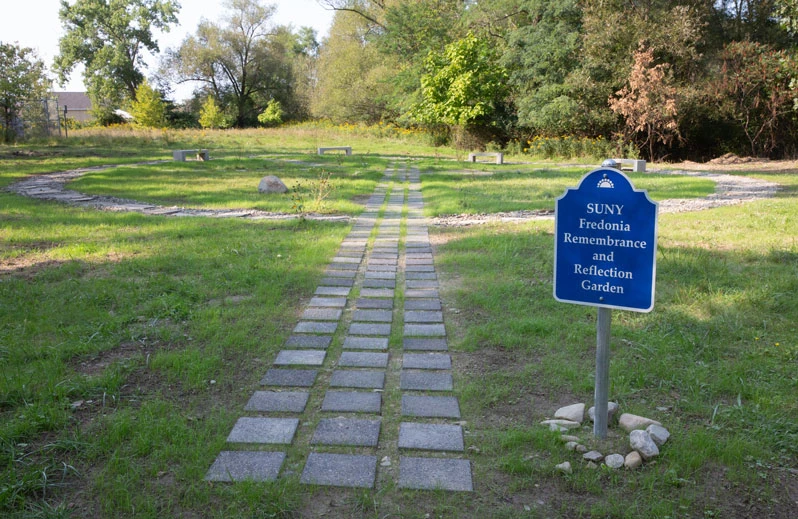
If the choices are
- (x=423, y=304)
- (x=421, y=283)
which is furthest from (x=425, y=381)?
(x=421, y=283)

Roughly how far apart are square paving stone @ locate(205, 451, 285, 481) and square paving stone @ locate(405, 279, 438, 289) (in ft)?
10.3

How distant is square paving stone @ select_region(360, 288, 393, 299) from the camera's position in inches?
211

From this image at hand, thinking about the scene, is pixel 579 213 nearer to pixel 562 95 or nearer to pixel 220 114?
pixel 562 95

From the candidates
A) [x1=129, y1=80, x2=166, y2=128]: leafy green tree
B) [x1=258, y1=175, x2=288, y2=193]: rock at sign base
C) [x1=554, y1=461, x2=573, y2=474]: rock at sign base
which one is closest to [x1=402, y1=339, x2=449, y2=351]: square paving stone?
[x1=554, y1=461, x2=573, y2=474]: rock at sign base

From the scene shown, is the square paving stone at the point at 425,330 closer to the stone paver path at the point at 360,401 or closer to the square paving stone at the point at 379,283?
the stone paver path at the point at 360,401

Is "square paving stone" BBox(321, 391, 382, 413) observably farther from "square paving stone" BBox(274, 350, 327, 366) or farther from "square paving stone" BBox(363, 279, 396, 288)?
"square paving stone" BBox(363, 279, 396, 288)

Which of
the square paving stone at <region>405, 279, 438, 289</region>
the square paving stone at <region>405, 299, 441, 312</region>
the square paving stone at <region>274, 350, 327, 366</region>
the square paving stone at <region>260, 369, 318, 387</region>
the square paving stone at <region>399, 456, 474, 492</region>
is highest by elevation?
the square paving stone at <region>405, 279, 438, 289</region>

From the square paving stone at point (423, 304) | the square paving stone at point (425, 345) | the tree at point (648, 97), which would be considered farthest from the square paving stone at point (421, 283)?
the tree at point (648, 97)

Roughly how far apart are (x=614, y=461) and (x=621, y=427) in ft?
1.28

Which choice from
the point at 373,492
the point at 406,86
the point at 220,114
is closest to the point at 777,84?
the point at 406,86

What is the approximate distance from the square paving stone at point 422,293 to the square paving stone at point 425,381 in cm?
168

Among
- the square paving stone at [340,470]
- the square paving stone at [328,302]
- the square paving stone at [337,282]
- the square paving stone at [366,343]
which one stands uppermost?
the square paving stone at [337,282]

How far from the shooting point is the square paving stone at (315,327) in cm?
443

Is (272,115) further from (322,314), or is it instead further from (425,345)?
(425,345)
